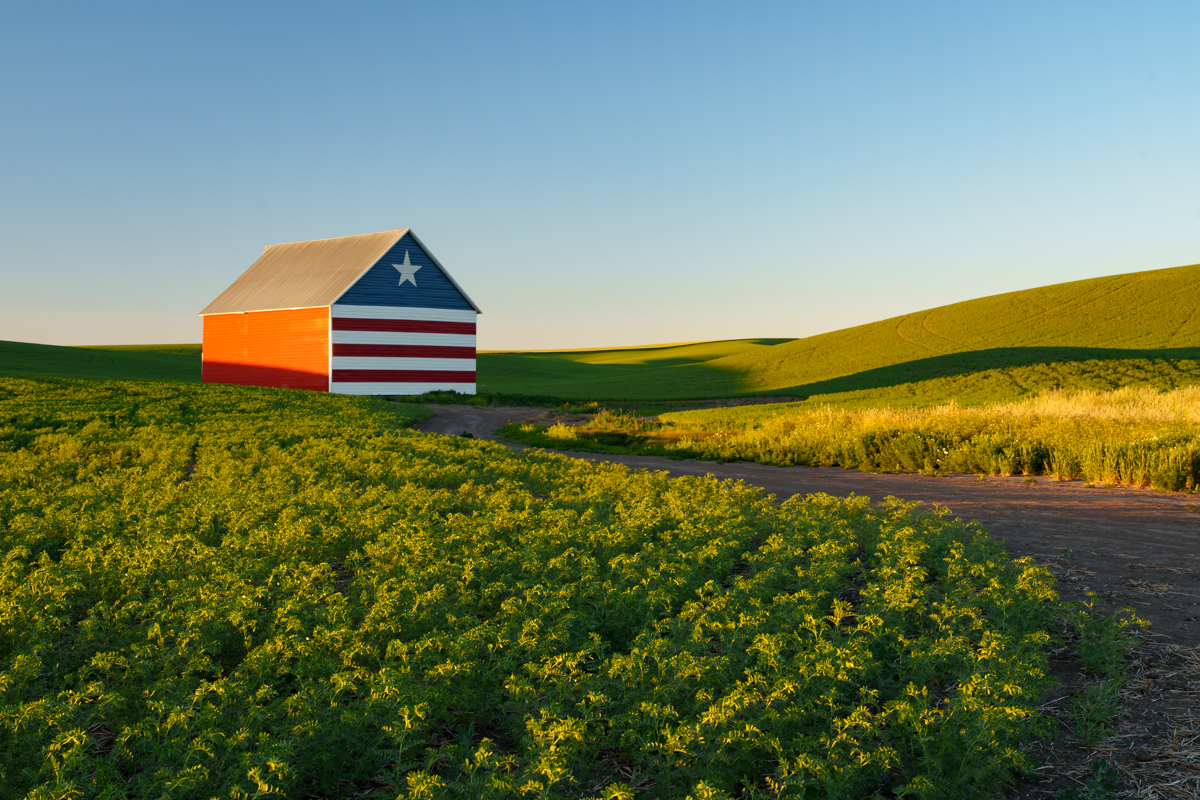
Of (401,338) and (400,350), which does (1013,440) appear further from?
(401,338)

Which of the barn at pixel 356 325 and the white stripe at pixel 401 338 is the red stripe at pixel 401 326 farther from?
the white stripe at pixel 401 338

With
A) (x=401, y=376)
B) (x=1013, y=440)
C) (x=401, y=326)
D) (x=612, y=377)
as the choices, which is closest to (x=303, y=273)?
(x=401, y=326)

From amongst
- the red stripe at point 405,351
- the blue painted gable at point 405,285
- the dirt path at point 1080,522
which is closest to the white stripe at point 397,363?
the red stripe at point 405,351

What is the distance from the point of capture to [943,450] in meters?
18.3

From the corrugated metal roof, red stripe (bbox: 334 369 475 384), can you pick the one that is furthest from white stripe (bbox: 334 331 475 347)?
the corrugated metal roof

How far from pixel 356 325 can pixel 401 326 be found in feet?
7.67

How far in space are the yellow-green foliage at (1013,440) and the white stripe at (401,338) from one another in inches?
865

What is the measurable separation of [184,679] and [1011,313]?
2938 inches

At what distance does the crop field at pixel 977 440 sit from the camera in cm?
1515

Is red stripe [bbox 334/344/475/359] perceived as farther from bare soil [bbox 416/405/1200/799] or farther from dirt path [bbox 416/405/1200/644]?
bare soil [bbox 416/405/1200/799]

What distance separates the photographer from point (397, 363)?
40781mm

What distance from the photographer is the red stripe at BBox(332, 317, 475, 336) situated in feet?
129

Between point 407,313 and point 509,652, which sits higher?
point 407,313

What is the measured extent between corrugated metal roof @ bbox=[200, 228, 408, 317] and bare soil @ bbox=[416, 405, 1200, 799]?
27.9 m
